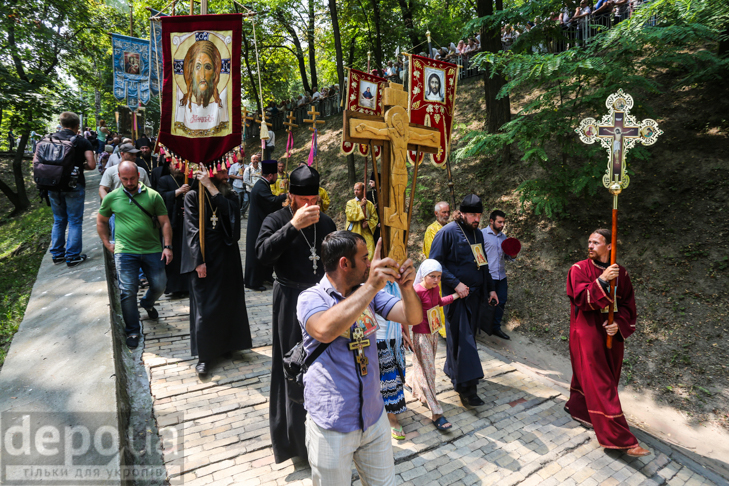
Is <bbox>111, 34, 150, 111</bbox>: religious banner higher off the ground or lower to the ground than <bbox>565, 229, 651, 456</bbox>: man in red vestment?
higher

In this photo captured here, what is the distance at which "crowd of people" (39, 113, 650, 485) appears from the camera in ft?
7.06

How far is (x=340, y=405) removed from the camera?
6.92 feet

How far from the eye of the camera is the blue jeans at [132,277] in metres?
4.95

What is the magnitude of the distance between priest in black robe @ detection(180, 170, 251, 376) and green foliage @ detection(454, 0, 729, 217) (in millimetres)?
4826

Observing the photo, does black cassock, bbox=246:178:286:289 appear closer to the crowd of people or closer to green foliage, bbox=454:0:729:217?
the crowd of people

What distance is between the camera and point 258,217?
4.73 m

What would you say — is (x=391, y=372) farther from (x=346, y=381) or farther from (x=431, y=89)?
(x=431, y=89)

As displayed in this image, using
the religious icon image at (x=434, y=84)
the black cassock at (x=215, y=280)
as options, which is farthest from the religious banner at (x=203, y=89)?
the religious icon image at (x=434, y=84)

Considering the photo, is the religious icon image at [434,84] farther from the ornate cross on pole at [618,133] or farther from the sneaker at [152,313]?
the sneaker at [152,313]

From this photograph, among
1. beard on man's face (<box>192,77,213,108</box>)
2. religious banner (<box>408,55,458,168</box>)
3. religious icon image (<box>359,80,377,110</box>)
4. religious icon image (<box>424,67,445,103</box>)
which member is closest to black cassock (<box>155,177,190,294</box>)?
beard on man's face (<box>192,77,213,108</box>)

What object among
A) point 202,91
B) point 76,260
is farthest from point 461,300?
point 76,260

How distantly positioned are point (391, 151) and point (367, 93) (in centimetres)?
452

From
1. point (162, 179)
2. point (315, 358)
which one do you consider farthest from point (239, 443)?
point (162, 179)

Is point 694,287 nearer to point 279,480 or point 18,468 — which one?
point 279,480
